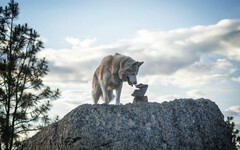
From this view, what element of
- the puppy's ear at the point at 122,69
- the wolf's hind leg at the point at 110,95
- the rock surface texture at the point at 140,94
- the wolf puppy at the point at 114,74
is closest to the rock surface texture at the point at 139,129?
the rock surface texture at the point at 140,94

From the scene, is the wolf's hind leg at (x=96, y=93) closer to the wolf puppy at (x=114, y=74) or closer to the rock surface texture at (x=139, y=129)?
the wolf puppy at (x=114, y=74)

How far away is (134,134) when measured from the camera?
140 inches

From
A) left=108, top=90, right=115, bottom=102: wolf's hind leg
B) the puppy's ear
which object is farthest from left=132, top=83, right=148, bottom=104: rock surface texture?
left=108, top=90, right=115, bottom=102: wolf's hind leg

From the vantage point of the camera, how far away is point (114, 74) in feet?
21.5

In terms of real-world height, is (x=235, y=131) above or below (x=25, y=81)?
below

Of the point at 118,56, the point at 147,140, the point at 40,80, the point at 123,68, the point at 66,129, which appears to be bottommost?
the point at 147,140

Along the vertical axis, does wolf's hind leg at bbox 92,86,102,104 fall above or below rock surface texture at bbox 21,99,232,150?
above

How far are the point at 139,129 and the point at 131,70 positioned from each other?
8.84ft

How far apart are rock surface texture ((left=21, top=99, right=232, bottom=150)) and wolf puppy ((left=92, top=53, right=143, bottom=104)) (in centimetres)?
208

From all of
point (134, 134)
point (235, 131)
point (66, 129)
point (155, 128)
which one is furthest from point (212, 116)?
point (235, 131)

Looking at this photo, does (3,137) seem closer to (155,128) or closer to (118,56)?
(118,56)

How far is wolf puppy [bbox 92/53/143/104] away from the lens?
6195 mm

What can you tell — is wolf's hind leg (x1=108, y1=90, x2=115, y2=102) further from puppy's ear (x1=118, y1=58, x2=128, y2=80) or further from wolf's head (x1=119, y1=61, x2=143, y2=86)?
wolf's head (x1=119, y1=61, x2=143, y2=86)

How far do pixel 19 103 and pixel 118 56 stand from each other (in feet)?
18.7
